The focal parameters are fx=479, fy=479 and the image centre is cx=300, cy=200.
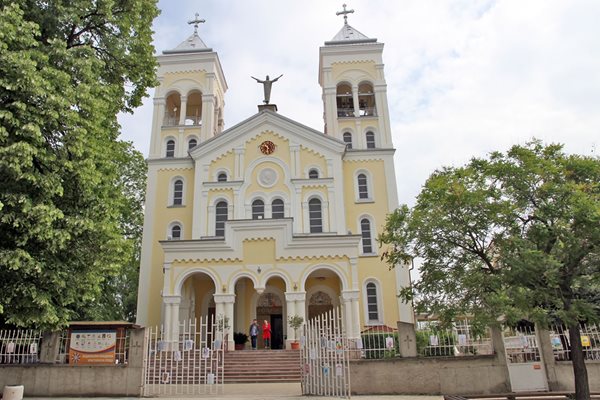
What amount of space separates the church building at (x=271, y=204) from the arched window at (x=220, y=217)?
2.5 inches

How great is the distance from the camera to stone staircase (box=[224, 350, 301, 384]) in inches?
717

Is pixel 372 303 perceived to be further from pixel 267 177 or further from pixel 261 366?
pixel 267 177

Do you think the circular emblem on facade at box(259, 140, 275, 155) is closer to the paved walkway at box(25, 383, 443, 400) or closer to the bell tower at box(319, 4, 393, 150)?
the bell tower at box(319, 4, 393, 150)

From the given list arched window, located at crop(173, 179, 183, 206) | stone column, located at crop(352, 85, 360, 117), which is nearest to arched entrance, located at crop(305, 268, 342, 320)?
arched window, located at crop(173, 179, 183, 206)

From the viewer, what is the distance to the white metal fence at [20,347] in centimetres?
1476

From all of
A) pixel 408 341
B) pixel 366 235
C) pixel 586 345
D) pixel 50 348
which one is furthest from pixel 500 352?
pixel 366 235

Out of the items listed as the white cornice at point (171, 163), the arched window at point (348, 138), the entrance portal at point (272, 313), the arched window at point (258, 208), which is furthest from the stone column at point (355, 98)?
the entrance portal at point (272, 313)

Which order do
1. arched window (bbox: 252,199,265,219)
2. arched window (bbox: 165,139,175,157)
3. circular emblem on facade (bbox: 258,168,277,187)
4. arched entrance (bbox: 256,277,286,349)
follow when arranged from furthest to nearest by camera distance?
arched window (bbox: 165,139,175,157) → circular emblem on facade (bbox: 258,168,277,187) → arched window (bbox: 252,199,265,219) → arched entrance (bbox: 256,277,286,349)

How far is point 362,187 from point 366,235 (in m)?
3.13

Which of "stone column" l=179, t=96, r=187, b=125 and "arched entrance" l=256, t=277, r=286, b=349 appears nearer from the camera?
"arched entrance" l=256, t=277, r=286, b=349

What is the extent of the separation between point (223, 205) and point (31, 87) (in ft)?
58.3

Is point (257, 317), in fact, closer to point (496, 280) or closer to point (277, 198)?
point (277, 198)

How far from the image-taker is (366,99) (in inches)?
1304

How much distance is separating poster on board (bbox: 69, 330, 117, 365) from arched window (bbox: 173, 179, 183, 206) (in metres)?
14.7
